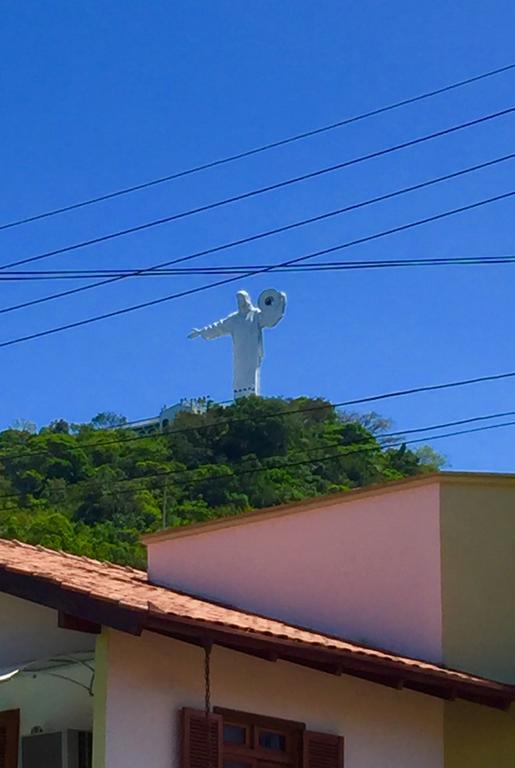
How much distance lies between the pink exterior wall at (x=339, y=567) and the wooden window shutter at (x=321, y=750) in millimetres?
2166

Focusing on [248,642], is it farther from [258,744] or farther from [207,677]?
[258,744]

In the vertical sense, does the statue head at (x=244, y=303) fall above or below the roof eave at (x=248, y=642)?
above

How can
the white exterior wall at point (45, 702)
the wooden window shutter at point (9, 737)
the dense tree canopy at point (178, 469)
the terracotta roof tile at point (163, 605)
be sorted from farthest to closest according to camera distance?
the dense tree canopy at point (178, 469) < the white exterior wall at point (45, 702) < the wooden window shutter at point (9, 737) < the terracotta roof tile at point (163, 605)

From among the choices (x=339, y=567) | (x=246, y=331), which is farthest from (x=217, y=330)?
(x=339, y=567)

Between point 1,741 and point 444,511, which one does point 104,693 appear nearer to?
point 1,741

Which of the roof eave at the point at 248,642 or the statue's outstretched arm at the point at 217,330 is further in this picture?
the statue's outstretched arm at the point at 217,330

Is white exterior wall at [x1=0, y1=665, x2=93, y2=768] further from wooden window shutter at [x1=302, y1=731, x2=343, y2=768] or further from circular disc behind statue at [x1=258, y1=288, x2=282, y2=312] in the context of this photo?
circular disc behind statue at [x1=258, y1=288, x2=282, y2=312]

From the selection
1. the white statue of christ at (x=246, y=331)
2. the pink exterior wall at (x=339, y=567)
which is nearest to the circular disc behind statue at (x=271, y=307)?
the white statue of christ at (x=246, y=331)

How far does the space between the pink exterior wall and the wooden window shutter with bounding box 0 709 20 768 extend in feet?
12.3

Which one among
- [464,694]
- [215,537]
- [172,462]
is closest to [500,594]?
[464,694]

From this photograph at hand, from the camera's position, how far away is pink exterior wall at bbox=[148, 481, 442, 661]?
53.7 ft

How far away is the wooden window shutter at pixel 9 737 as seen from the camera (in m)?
13.2

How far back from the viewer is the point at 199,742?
12.9 metres

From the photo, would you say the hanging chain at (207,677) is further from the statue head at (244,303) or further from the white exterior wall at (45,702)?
the statue head at (244,303)
